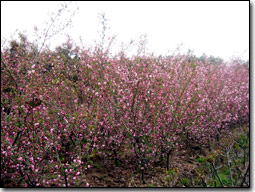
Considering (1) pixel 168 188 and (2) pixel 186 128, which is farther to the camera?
(2) pixel 186 128

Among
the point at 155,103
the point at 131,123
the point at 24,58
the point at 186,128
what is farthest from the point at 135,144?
the point at 24,58

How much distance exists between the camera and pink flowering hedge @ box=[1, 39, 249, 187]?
2137 millimetres

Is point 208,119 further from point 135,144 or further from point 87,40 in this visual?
point 87,40

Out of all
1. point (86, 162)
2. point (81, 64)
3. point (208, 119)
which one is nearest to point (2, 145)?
point (86, 162)

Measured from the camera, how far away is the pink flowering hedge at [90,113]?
2.14 m

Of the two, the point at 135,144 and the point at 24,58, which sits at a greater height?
the point at 24,58

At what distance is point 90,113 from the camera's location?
8.66 feet

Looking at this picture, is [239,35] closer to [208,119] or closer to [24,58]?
[208,119]

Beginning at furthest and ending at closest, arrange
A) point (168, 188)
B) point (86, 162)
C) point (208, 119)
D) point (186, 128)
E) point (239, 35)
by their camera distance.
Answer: point (208, 119) → point (186, 128) → point (239, 35) → point (86, 162) → point (168, 188)

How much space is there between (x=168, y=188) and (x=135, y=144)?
1028 millimetres

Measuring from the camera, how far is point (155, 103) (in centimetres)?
283

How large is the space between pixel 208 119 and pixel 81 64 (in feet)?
8.86

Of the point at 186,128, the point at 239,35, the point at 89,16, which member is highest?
the point at 89,16

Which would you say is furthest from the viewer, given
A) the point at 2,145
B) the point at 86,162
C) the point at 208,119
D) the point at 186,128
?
the point at 208,119
